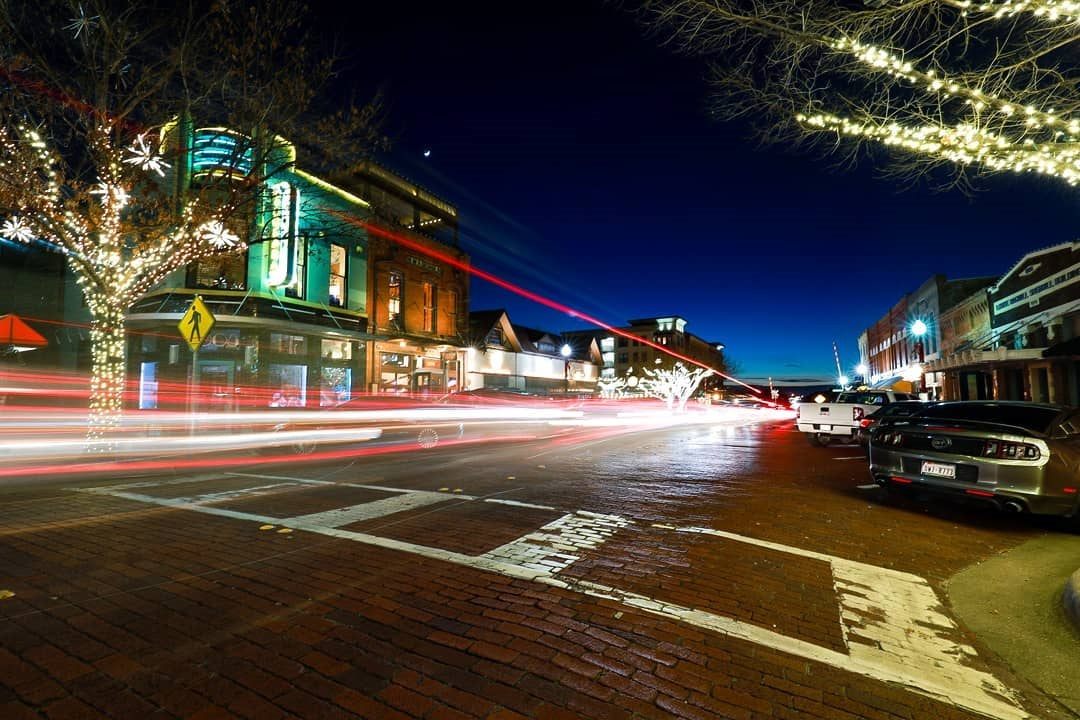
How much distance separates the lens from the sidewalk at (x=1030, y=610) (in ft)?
9.81

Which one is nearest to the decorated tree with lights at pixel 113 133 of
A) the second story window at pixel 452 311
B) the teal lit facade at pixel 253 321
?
the teal lit facade at pixel 253 321

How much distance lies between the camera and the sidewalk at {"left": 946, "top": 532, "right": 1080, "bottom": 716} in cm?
299

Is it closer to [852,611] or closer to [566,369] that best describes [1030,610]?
[852,611]

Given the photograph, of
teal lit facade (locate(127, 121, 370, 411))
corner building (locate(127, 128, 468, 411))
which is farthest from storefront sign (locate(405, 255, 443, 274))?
teal lit facade (locate(127, 121, 370, 411))

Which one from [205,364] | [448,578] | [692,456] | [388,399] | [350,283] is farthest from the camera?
[350,283]

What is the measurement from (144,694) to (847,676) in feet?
11.9

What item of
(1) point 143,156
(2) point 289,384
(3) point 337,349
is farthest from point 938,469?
(3) point 337,349

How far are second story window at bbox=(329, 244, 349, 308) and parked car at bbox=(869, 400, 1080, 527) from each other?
2188 cm


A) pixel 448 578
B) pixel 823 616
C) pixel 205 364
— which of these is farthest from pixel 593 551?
pixel 205 364

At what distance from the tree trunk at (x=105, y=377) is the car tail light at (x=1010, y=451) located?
15.2m

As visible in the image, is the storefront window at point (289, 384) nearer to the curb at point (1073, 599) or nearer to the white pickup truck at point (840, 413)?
the white pickup truck at point (840, 413)

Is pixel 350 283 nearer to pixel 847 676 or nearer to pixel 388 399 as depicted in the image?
pixel 388 399

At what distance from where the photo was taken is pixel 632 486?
8133mm

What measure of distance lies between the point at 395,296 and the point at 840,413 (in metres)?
20.6
